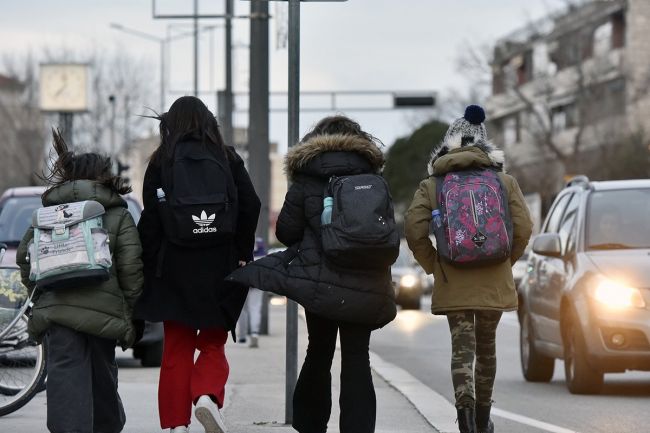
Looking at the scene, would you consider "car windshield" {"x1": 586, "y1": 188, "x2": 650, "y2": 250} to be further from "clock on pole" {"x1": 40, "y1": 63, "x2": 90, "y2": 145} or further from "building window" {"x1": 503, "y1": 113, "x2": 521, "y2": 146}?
"building window" {"x1": 503, "y1": 113, "x2": 521, "y2": 146}

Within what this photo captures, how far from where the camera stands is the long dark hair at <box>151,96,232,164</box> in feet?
29.2

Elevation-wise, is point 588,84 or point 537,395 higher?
point 588,84

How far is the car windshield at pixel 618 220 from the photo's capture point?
1395 cm

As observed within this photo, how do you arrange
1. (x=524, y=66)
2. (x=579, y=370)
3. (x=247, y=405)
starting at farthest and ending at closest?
1. (x=524, y=66)
2. (x=579, y=370)
3. (x=247, y=405)

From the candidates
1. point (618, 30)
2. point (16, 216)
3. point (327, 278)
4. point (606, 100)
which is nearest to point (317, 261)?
point (327, 278)

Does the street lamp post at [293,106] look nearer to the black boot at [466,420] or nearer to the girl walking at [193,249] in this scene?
the girl walking at [193,249]

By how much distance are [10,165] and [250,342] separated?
6816 centimetres

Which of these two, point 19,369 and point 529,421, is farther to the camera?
point 529,421

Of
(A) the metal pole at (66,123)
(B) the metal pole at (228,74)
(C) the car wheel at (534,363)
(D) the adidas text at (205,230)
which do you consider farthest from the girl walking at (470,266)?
(A) the metal pole at (66,123)

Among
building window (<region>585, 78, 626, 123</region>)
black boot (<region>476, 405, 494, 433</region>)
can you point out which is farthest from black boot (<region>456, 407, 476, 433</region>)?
building window (<region>585, 78, 626, 123</region>)

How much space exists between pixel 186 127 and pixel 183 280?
80 centimetres

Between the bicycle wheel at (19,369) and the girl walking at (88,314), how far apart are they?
1.75 meters

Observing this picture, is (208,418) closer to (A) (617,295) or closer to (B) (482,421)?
(B) (482,421)

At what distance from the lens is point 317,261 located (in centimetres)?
859
